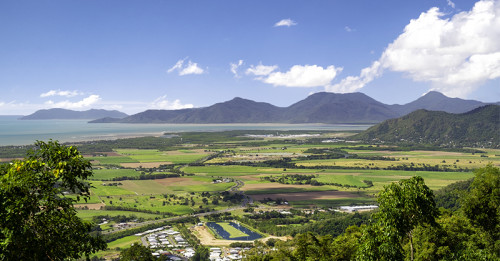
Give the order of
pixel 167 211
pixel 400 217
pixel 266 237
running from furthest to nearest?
pixel 167 211
pixel 266 237
pixel 400 217

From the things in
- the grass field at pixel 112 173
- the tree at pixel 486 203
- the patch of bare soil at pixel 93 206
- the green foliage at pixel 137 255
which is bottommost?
the patch of bare soil at pixel 93 206

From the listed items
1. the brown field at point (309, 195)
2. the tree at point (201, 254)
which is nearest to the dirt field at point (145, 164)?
the brown field at point (309, 195)

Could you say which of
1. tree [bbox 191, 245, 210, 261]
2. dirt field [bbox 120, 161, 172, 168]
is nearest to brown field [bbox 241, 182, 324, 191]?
tree [bbox 191, 245, 210, 261]

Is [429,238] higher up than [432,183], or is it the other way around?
[429,238]

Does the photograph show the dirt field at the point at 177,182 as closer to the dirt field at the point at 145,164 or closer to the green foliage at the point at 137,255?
the dirt field at the point at 145,164

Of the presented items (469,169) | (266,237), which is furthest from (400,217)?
(469,169)

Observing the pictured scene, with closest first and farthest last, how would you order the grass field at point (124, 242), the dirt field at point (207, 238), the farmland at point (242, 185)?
→ the grass field at point (124, 242) < the dirt field at point (207, 238) < the farmland at point (242, 185)

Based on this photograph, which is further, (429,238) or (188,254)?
(188,254)

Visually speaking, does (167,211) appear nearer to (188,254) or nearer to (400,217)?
(188,254)
